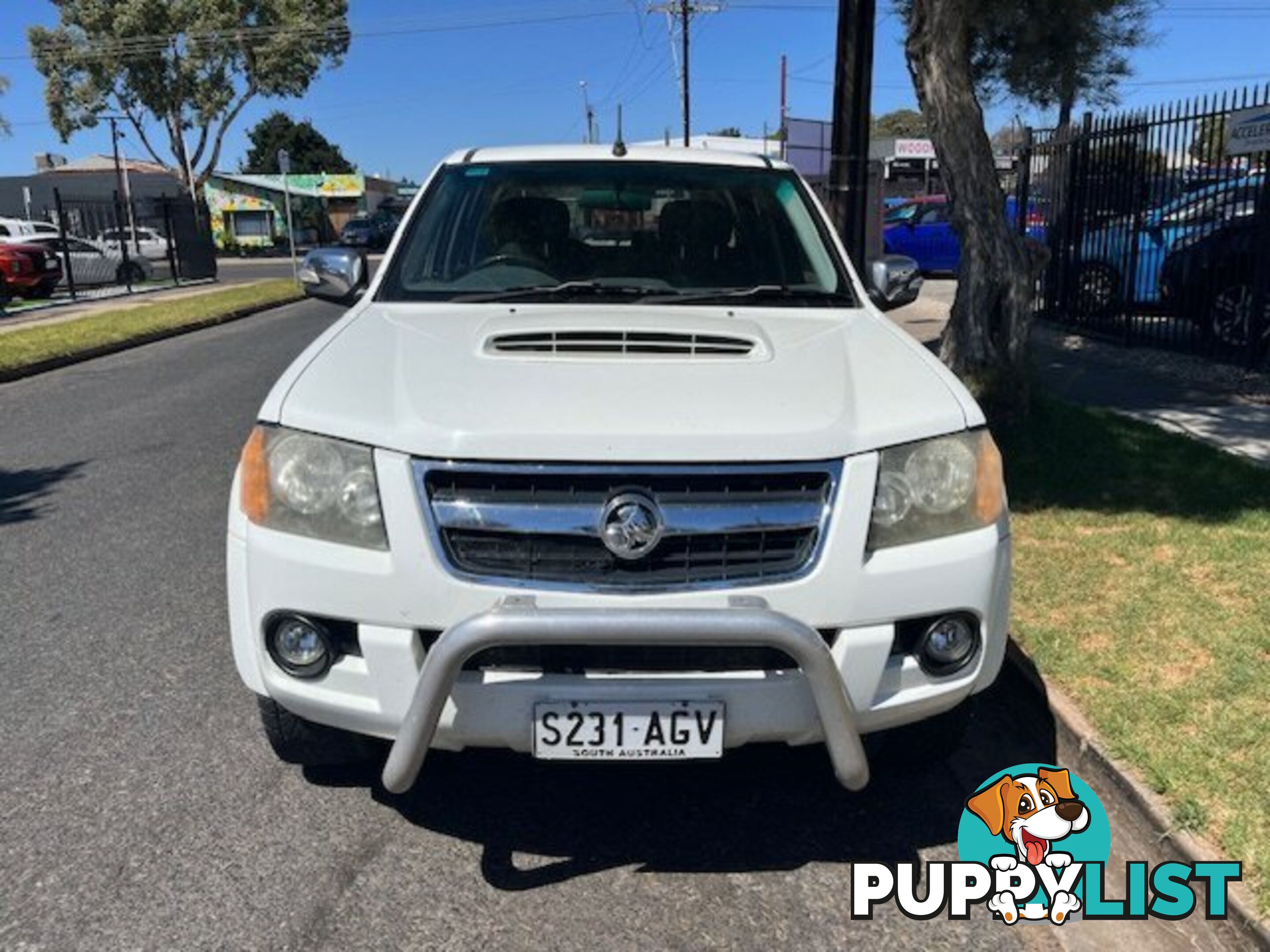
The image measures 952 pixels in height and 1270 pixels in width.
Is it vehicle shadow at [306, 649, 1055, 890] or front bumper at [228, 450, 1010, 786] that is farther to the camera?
vehicle shadow at [306, 649, 1055, 890]

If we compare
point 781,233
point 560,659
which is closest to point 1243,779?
point 560,659

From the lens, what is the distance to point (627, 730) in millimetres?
2561

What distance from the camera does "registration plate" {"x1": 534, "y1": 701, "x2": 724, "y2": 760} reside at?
8.31ft

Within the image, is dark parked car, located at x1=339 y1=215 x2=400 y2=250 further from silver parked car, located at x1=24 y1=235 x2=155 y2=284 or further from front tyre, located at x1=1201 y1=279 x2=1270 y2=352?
front tyre, located at x1=1201 y1=279 x2=1270 y2=352

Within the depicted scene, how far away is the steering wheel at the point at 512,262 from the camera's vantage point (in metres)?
4.04

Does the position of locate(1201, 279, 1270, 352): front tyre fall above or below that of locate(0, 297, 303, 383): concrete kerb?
above

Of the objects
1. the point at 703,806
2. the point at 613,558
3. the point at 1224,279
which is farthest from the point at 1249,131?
the point at 613,558

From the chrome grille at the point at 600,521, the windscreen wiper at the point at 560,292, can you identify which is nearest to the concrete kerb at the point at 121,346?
the windscreen wiper at the point at 560,292

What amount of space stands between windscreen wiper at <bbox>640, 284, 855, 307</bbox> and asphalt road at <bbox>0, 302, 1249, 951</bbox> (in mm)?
1495

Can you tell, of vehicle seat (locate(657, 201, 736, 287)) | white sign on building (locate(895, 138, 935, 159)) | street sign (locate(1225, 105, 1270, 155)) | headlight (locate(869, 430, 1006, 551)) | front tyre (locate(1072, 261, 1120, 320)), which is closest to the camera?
headlight (locate(869, 430, 1006, 551))

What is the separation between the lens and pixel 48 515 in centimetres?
630

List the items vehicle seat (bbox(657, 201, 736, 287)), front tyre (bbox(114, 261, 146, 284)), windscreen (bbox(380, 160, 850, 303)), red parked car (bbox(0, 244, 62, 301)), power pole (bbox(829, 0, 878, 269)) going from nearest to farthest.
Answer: windscreen (bbox(380, 160, 850, 303))
vehicle seat (bbox(657, 201, 736, 287))
power pole (bbox(829, 0, 878, 269))
red parked car (bbox(0, 244, 62, 301))
front tyre (bbox(114, 261, 146, 284))

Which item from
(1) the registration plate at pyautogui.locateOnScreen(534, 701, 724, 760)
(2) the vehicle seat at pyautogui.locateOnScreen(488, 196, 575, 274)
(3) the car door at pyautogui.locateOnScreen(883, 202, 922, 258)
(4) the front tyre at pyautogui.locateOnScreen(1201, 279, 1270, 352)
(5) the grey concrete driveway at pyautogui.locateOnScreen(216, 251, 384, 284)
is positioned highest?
(2) the vehicle seat at pyautogui.locateOnScreen(488, 196, 575, 274)

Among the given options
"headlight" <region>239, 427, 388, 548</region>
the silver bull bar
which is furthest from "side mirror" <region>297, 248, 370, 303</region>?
the silver bull bar
